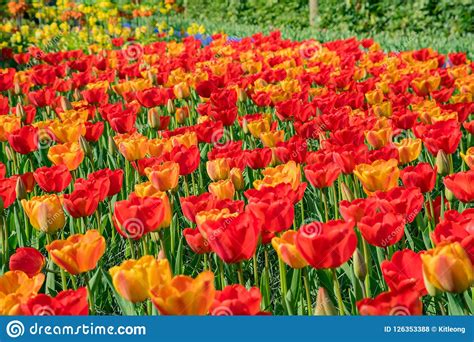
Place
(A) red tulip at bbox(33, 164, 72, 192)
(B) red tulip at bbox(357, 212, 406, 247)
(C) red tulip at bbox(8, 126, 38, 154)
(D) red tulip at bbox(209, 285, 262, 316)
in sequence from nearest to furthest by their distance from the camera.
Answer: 1. (D) red tulip at bbox(209, 285, 262, 316)
2. (B) red tulip at bbox(357, 212, 406, 247)
3. (A) red tulip at bbox(33, 164, 72, 192)
4. (C) red tulip at bbox(8, 126, 38, 154)

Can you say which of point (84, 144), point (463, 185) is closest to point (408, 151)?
point (463, 185)

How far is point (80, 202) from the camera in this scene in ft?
8.42

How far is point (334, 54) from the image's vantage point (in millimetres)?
6871

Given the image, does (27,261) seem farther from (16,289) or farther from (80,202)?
(80,202)

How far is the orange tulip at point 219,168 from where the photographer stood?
3004 mm

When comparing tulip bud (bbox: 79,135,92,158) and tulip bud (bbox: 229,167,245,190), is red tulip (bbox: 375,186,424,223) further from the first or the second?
tulip bud (bbox: 79,135,92,158)

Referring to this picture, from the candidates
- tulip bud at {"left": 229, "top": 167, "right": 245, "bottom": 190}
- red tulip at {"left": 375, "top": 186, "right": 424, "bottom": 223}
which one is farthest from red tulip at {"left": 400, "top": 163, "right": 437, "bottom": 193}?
tulip bud at {"left": 229, "top": 167, "right": 245, "bottom": 190}

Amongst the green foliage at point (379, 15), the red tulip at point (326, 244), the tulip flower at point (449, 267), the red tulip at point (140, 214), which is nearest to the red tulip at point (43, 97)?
the red tulip at point (140, 214)

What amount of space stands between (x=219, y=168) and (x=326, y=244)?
48.7 inches

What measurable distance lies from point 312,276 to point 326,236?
779mm

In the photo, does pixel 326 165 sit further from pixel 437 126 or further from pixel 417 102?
pixel 417 102

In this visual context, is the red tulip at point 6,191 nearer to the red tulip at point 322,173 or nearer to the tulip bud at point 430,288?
the red tulip at point 322,173

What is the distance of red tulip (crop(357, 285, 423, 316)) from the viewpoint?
1.55 meters

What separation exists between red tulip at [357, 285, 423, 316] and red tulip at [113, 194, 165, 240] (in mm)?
908
